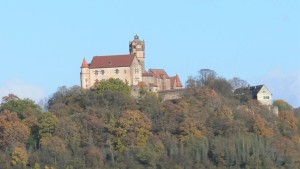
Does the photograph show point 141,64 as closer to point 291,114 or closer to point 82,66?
point 82,66

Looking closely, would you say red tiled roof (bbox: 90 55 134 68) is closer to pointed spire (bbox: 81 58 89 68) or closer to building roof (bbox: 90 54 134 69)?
building roof (bbox: 90 54 134 69)

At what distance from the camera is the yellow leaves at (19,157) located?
75.8 metres

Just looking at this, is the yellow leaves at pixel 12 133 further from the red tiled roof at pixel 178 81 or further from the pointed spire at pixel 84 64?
the red tiled roof at pixel 178 81

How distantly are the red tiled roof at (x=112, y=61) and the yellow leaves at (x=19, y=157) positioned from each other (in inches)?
732

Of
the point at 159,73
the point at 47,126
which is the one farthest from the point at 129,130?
the point at 159,73

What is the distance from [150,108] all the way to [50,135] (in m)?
9.98

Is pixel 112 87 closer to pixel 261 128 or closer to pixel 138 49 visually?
pixel 138 49

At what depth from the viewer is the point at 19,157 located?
76.4m

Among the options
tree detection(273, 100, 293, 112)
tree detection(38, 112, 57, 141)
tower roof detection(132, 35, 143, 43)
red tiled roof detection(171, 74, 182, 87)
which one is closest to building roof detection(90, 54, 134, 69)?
tower roof detection(132, 35, 143, 43)

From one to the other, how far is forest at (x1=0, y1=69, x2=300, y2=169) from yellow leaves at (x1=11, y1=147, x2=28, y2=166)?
0.07m

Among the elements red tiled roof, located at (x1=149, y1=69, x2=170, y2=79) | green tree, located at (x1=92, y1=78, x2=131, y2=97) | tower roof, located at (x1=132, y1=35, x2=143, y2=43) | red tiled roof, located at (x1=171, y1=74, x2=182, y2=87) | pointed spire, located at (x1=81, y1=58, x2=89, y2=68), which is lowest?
green tree, located at (x1=92, y1=78, x2=131, y2=97)

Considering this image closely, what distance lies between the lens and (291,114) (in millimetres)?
90562

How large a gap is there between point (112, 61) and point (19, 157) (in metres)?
19.8

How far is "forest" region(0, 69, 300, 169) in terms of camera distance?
76.6m
